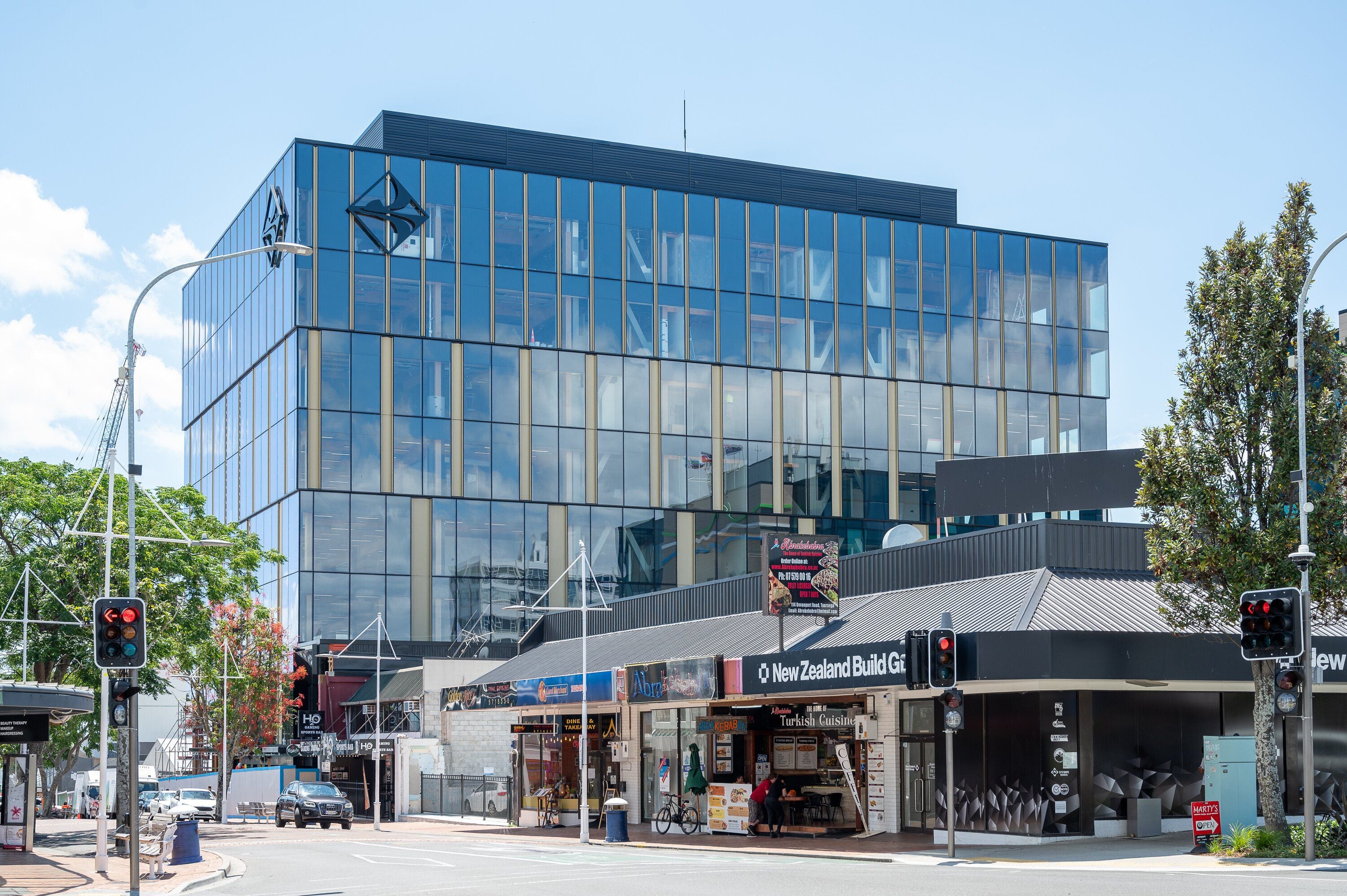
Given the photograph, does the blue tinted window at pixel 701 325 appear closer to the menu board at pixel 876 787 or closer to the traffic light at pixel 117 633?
the menu board at pixel 876 787

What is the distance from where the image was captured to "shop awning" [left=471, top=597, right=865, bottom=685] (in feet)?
121

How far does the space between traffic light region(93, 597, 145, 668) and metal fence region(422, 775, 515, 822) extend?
105 feet

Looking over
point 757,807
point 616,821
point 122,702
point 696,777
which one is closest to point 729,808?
point 757,807

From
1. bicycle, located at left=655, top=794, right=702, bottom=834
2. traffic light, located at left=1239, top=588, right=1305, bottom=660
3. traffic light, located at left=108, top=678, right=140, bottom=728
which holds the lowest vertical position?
bicycle, located at left=655, top=794, right=702, bottom=834

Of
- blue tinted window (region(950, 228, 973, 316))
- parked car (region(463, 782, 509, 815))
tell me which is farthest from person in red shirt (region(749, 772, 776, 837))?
blue tinted window (region(950, 228, 973, 316))

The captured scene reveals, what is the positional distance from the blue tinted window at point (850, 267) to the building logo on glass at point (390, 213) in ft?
72.2

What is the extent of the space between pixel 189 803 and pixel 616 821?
2838cm

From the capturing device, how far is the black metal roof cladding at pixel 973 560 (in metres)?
31.5

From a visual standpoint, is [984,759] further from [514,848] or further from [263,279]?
[263,279]

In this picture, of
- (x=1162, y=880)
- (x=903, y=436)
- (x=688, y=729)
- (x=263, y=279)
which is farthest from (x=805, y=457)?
(x=1162, y=880)

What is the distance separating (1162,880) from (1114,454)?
17.2m

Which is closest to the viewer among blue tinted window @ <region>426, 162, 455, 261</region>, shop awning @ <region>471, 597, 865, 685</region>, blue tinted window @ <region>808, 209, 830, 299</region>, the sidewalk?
the sidewalk

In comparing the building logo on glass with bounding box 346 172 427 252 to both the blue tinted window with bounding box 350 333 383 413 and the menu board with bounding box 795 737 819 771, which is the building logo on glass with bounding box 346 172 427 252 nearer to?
the blue tinted window with bounding box 350 333 383 413

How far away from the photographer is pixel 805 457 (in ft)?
253
